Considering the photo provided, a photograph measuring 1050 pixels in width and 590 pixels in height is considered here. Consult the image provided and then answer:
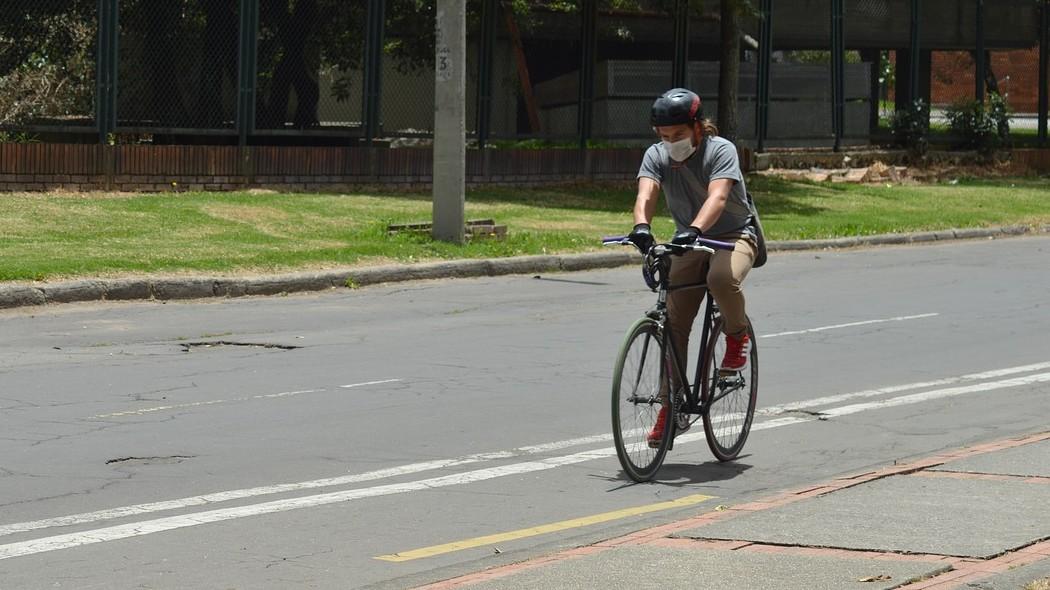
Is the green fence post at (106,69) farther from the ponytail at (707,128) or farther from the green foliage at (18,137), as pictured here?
the ponytail at (707,128)

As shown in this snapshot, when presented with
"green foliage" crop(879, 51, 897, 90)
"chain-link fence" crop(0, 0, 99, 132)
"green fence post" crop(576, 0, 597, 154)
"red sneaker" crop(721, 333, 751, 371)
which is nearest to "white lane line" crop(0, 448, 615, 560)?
"red sneaker" crop(721, 333, 751, 371)

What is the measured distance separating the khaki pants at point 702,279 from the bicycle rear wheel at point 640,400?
0.66 ft

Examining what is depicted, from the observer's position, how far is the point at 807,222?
23109 mm

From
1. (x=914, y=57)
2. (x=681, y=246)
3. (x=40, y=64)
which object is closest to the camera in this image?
(x=681, y=246)

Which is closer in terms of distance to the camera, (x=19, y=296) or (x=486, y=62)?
(x=19, y=296)

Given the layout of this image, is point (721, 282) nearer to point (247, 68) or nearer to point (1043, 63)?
point (247, 68)

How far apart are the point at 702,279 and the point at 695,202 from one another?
371 mm

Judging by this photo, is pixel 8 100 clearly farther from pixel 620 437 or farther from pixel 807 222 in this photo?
pixel 620 437

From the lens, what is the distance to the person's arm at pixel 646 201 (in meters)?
7.65

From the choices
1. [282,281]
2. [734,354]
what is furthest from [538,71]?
[734,354]

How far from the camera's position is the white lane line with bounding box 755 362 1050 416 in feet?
32.5

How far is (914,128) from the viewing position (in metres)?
32.4

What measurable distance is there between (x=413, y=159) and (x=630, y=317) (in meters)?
10.7

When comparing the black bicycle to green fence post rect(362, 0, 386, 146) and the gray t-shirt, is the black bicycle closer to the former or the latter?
the gray t-shirt
